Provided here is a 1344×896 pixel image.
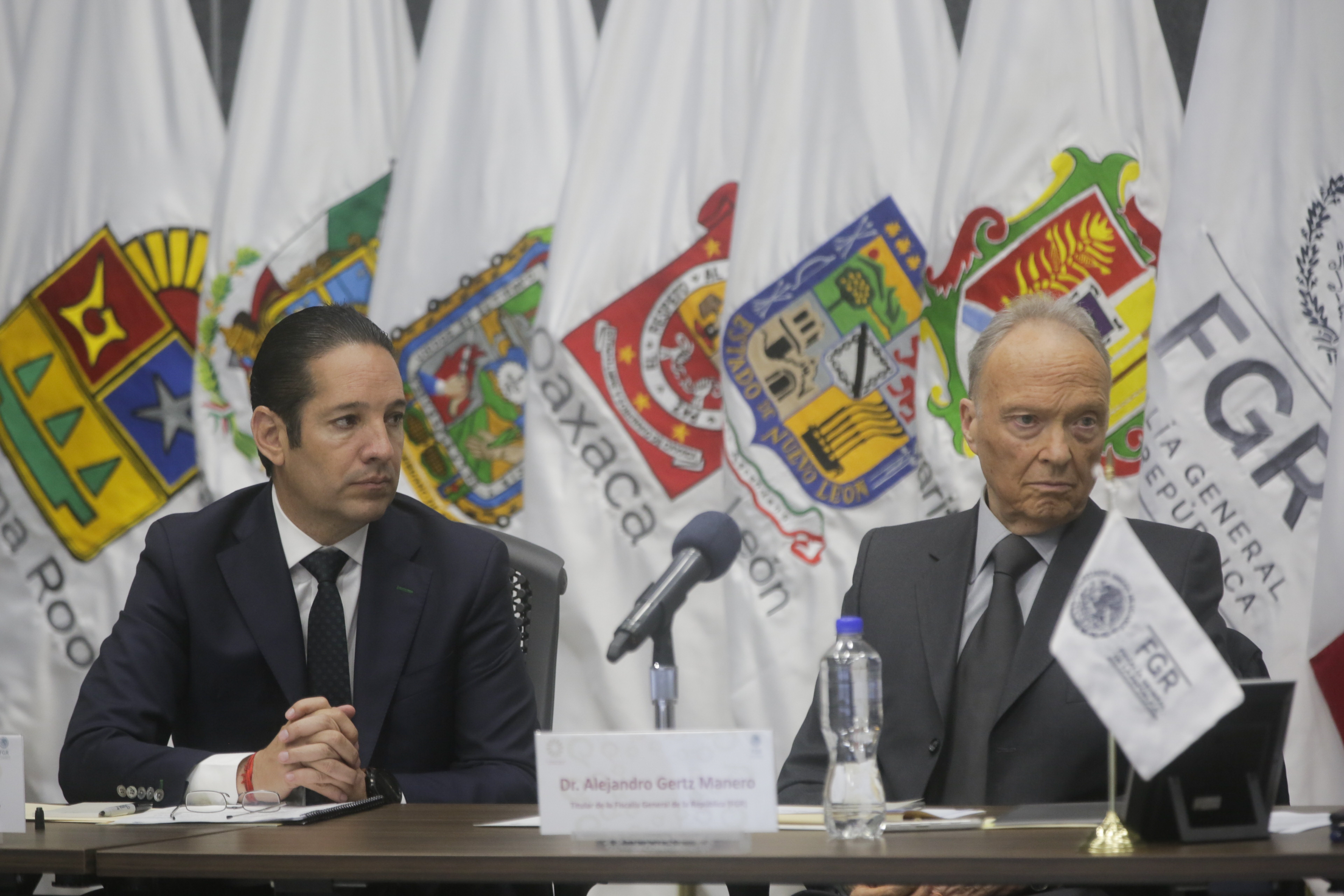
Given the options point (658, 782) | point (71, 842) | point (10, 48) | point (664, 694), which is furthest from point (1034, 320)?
point (10, 48)

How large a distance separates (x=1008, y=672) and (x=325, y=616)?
44.4 inches

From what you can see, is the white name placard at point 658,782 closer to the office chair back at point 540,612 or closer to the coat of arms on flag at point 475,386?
the office chair back at point 540,612

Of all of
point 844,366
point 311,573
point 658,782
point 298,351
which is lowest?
point 658,782

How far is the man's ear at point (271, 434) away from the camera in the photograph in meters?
2.32

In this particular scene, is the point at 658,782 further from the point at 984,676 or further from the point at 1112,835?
the point at 984,676

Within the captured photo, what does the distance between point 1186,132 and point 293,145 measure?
2.28 meters

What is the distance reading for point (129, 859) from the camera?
1.44 m

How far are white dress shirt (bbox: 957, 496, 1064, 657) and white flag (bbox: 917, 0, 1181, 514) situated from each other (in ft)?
2.14

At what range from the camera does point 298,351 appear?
7.55 ft

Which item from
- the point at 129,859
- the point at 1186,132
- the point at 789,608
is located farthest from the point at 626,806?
the point at 1186,132

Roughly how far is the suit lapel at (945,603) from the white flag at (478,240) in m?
1.48

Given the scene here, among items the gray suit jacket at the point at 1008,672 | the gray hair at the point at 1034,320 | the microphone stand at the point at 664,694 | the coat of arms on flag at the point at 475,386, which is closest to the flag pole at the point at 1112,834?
the microphone stand at the point at 664,694

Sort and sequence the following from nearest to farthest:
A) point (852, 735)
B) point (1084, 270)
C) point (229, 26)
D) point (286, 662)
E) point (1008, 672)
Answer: point (852, 735)
point (1008, 672)
point (286, 662)
point (1084, 270)
point (229, 26)

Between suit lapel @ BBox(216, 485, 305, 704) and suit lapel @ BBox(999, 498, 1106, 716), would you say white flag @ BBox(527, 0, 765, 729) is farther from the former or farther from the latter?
suit lapel @ BBox(999, 498, 1106, 716)
